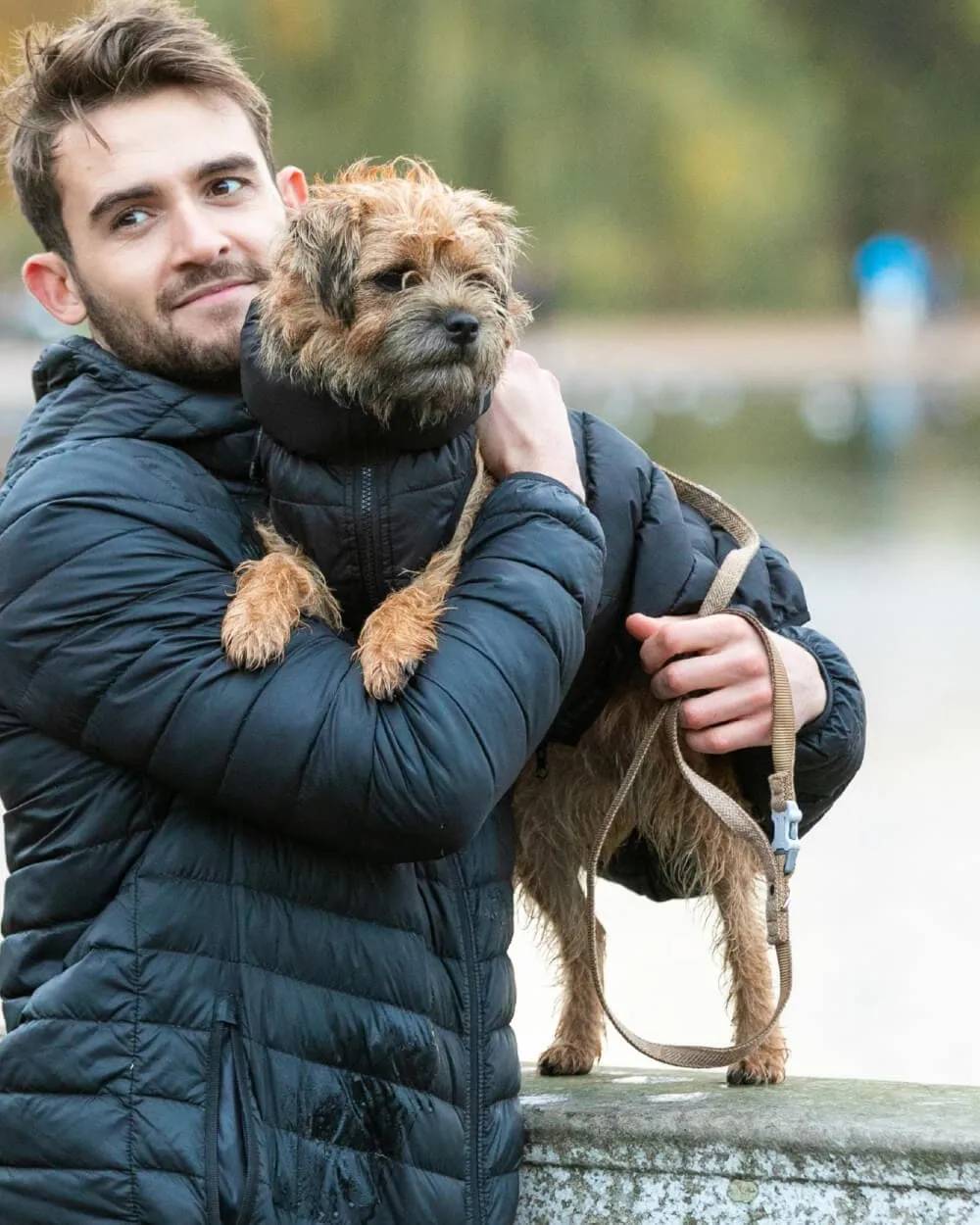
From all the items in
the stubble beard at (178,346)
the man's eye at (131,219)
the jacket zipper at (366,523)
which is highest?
the man's eye at (131,219)

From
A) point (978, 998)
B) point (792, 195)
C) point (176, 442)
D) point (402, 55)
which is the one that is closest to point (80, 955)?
point (176, 442)

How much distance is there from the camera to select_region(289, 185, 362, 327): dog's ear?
2.52m

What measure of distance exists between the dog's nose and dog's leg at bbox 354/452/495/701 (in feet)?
0.54

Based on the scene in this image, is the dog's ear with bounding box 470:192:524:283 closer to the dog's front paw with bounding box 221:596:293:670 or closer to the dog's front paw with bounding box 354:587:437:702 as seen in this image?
the dog's front paw with bounding box 354:587:437:702

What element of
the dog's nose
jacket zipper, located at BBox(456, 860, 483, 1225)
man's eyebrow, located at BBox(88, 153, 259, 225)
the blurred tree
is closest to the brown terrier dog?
the dog's nose

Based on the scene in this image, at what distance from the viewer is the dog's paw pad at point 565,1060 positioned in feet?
9.46

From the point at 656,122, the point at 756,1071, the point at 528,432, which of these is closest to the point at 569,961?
the point at 756,1071

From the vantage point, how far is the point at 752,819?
99.9 inches

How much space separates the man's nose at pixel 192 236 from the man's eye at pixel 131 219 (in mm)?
53

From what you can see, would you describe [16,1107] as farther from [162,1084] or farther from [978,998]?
[978,998]

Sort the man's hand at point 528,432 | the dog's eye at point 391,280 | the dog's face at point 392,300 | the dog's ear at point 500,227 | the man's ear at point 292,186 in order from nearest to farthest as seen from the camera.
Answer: the man's hand at point 528,432, the dog's face at point 392,300, the dog's eye at point 391,280, the dog's ear at point 500,227, the man's ear at point 292,186

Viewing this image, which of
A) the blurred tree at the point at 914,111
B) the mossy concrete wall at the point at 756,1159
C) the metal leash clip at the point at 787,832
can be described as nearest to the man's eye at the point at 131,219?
the metal leash clip at the point at 787,832

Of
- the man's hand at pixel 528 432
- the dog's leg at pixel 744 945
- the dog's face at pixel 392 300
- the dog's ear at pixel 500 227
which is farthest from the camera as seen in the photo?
the dog's leg at pixel 744 945

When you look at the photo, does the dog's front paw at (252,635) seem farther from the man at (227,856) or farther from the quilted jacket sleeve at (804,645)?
the quilted jacket sleeve at (804,645)
